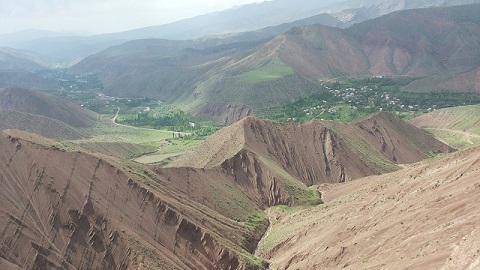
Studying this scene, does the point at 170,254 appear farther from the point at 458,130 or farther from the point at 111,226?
the point at 458,130

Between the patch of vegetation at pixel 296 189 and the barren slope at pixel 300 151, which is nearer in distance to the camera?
the patch of vegetation at pixel 296 189

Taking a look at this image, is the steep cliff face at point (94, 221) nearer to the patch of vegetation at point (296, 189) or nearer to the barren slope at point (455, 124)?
the patch of vegetation at point (296, 189)

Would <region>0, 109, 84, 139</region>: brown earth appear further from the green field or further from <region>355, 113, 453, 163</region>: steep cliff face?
<region>355, 113, 453, 163</region>: steep cliff face

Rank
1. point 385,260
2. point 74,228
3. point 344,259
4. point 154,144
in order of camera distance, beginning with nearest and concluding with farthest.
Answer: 1. point 385,260
2. point 344,259
3. point 74,228
4. point 154,144

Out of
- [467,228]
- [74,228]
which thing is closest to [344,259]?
[467,228]

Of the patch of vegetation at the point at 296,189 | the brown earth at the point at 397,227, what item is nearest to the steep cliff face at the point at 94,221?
the brown earth at the point at 397,227

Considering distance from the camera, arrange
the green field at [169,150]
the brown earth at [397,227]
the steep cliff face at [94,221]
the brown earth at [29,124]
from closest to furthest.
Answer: the brown earth at [397,227] → the steep cliff face at [94,221] → the green field at [169,150] → the brown earth at [29,124]
